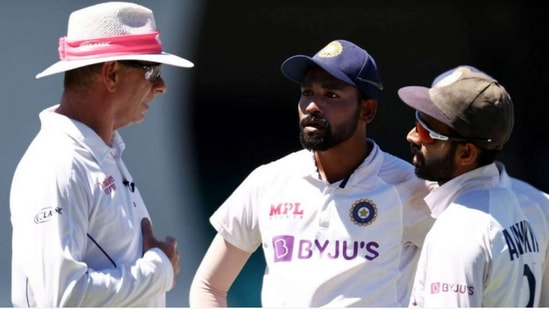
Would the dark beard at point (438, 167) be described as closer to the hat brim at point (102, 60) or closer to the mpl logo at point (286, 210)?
the mpl logo at point (286, 210)

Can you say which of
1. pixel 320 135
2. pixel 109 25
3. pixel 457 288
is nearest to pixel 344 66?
pixel 320 135

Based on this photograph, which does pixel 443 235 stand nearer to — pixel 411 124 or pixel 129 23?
pixel 129 23

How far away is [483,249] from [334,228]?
55cm

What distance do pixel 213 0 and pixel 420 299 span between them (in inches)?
91.9

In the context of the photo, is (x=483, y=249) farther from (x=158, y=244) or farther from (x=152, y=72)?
(x=152, y=72)

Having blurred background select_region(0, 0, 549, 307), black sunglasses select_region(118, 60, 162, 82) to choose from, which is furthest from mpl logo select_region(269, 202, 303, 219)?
blurred background select_region(0, 0, 549, 307)

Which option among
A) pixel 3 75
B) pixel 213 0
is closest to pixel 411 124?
pixel 213 0

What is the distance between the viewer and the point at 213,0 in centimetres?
447

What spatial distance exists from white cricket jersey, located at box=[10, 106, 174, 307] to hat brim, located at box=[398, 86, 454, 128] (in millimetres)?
632

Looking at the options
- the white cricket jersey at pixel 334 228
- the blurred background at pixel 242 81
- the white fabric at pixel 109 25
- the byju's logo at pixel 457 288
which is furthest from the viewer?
the blurred background at pixel 242 81

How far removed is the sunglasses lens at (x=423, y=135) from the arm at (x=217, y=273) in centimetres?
63

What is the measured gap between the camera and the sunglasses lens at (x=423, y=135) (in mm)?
2506

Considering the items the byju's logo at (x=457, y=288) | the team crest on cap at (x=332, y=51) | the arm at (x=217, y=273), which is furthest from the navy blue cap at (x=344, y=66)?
the byju's logo at (x=457, y=288)

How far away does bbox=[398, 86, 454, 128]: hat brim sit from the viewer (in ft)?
8.02
